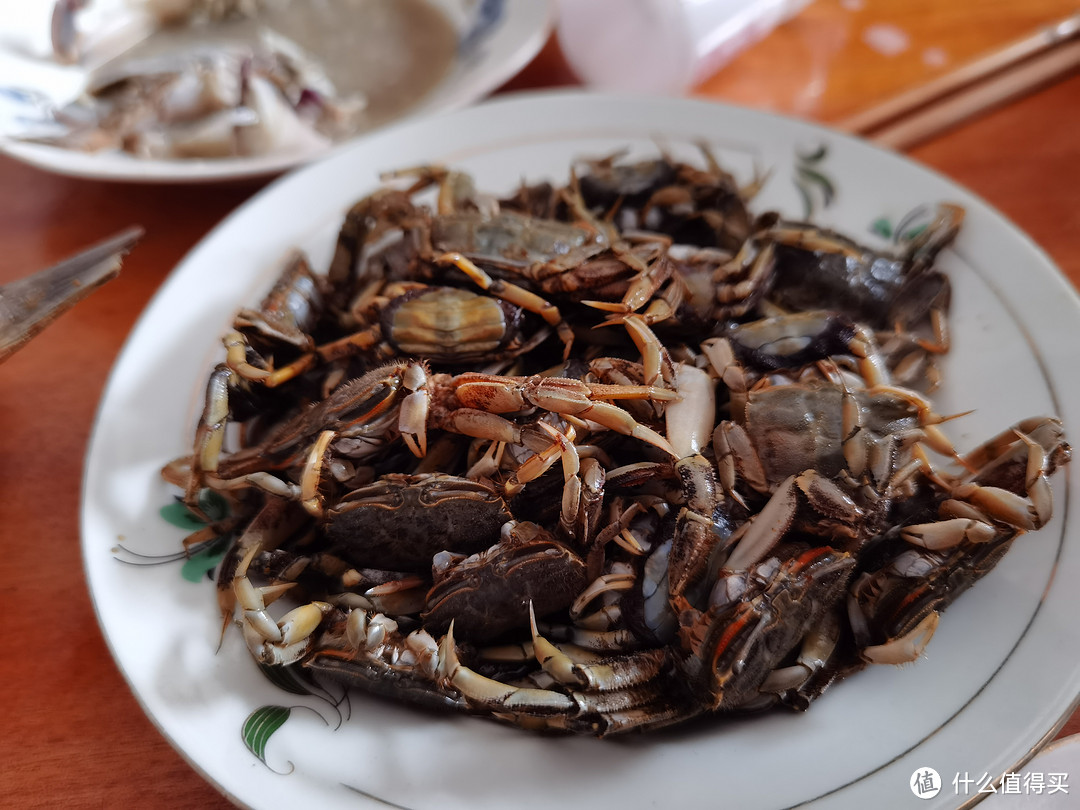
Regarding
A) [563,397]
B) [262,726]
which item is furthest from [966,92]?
[262,726]

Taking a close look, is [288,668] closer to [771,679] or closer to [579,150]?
[771,679]

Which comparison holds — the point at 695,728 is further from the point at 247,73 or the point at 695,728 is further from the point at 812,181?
the point at 247,73

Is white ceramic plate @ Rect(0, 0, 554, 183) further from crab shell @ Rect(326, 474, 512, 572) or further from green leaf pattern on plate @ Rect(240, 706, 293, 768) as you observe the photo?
green leaf pattern on plate @ Rect(240, 706, 293, 768)

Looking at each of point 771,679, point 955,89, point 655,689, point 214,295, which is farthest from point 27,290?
point 955,89

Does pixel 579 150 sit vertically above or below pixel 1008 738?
above

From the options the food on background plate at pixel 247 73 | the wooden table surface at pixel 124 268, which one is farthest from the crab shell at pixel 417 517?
the food on background plate at pixel 247 73

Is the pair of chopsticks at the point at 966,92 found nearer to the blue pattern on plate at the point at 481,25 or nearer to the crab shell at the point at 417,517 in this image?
the blue pattern on plate at the point at 481,25
